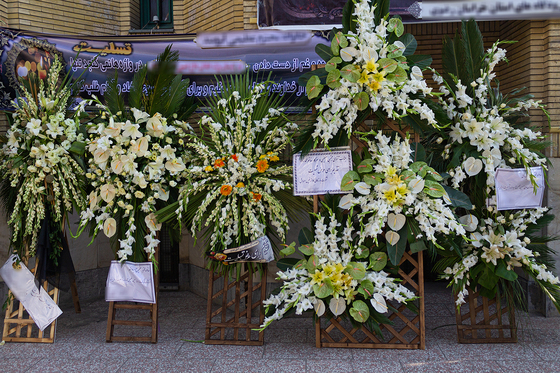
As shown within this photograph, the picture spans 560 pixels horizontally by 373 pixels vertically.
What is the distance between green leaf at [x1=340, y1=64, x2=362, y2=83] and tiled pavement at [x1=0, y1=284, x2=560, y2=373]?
2080mm

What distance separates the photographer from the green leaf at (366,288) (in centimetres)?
334

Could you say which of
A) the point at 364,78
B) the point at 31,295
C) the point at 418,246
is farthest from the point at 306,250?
the point at 31,295

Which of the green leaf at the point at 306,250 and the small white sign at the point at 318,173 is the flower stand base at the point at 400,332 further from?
the small white sign at the point at 318,173

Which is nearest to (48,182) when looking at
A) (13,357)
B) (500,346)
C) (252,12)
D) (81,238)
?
(13,357)

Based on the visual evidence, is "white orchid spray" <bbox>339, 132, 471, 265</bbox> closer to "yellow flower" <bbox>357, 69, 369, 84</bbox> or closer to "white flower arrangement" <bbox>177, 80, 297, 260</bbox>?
"yellow flower" <bbox>357, 69, 369, 84</bbox>

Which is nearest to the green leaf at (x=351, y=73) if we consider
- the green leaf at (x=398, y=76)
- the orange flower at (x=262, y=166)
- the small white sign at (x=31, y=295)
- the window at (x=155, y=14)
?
the green leaf at (x=398, y=76)

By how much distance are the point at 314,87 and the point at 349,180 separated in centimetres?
75

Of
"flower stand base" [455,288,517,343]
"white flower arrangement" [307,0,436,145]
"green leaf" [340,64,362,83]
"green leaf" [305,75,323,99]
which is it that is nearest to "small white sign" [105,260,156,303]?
"white flower arrangement" [307,0,436,145]

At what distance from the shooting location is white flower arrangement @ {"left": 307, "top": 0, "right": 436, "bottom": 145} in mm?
3275

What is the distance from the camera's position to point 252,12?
529 cm

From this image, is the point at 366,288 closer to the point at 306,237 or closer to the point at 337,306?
the point at 337,306

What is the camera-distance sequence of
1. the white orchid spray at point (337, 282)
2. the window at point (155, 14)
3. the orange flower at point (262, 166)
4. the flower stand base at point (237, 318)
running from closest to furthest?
the white orchid spray at point (337, 282)
the orange flower at point (262, 166)
the flower stand base at point (237, 318)
the window at point (155, 14)

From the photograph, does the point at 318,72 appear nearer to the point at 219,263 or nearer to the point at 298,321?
the point at 219,263

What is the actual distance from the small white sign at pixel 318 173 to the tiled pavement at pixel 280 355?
4.16 feet
